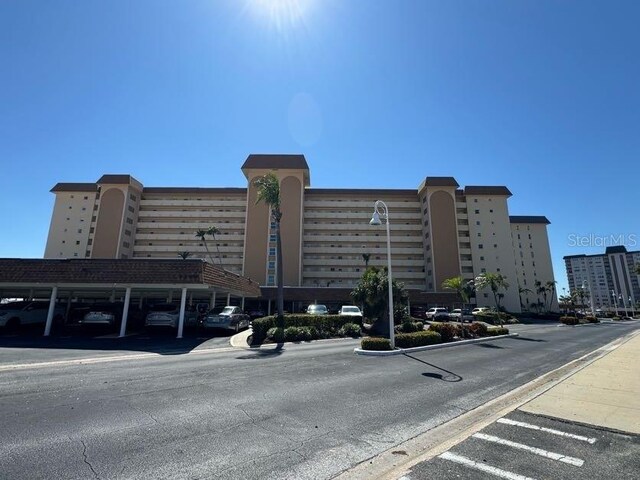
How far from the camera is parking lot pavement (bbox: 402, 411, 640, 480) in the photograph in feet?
13.5

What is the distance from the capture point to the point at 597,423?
5945mm

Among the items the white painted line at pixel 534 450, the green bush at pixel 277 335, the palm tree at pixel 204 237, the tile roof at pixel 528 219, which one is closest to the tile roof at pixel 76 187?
the palm tree at pixel 204 237

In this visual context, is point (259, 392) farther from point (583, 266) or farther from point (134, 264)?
point (583, 266)

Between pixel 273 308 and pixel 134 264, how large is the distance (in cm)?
4071

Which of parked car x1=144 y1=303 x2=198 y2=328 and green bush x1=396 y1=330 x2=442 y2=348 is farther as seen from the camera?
parked car x1=144 y1=303 x2=198 y2=328

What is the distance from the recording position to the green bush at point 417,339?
628 inches

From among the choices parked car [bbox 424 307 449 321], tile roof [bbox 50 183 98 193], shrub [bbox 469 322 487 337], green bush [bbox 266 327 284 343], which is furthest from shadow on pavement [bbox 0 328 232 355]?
tile roof [bbox 50 183 98 193]

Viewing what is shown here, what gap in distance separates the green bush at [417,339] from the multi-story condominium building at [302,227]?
53967 mm

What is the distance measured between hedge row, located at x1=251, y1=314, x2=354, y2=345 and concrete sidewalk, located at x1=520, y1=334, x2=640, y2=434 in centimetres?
1460

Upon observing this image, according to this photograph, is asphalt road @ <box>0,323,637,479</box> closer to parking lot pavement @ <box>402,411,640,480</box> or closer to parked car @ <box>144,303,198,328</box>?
parking lot pavement @ <box>402,411,640,480</box>

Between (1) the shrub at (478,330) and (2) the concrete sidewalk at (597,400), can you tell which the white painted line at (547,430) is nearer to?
(2) the concrete sidewalk at (597,400)

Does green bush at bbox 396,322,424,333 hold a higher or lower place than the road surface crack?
higher

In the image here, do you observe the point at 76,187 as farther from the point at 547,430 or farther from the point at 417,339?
the point at 547,430

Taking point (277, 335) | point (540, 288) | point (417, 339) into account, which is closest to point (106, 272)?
point (277, 335)
